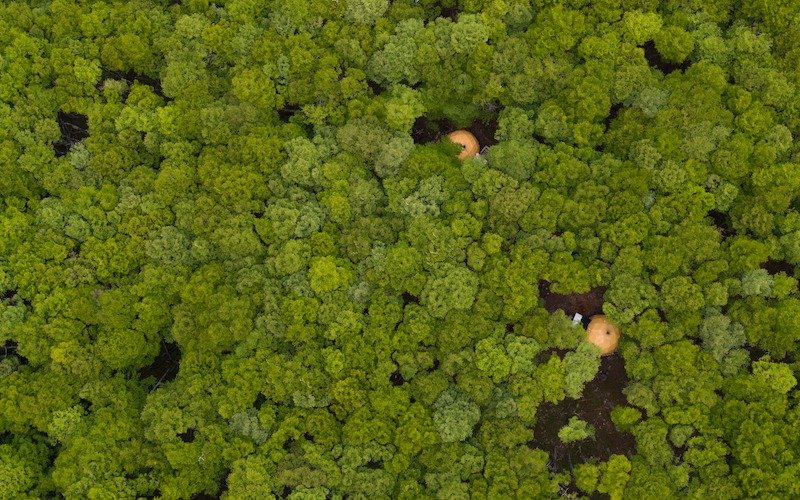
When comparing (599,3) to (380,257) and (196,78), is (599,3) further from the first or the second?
(196,78)

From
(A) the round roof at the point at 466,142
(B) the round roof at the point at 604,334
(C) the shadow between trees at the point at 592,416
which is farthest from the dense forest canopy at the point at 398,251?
(B) the round roof at the point at 604,334

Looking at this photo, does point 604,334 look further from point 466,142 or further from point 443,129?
point 443,129

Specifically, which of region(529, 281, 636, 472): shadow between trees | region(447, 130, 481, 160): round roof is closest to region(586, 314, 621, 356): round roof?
region(529, 281, 636, 472): shadow between trees

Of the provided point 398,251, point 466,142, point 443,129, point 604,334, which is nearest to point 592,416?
point 604,334

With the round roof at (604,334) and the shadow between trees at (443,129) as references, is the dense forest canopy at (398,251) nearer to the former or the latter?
the shadow between trees at (443,129)

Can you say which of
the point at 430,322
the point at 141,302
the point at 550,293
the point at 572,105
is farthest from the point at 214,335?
the point at 572,105
